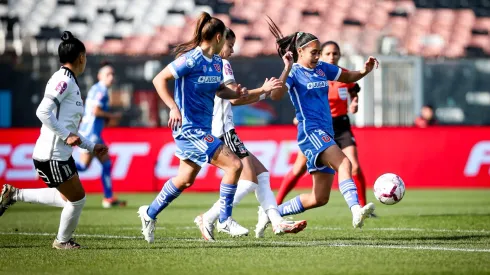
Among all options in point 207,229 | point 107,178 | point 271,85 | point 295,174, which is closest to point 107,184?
point 107,178

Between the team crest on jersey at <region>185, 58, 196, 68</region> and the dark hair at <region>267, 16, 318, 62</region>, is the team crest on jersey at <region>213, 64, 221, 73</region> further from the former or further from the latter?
the dark hair at <region>267, 16, 318, 62</region>

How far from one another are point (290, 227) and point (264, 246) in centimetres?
31

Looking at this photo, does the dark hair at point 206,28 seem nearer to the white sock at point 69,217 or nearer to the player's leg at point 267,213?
the player's leg at point 267,213

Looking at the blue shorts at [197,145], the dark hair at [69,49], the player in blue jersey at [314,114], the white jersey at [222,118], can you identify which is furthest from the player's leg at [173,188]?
the dark hair at [69,49]

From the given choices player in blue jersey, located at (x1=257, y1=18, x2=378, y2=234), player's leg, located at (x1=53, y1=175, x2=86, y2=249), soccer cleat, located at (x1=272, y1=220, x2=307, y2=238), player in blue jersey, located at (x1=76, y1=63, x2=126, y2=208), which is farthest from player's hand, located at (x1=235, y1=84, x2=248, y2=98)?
player in blue jersey, located at (x1=76, y1=63, x2=126, y2=208)

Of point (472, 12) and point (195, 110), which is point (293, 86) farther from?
point (472, 12)

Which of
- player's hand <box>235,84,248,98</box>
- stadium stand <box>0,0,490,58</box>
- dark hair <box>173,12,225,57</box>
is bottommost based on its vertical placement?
player's hand <box>235,84,248,98</box>

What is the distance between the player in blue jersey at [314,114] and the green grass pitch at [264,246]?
561 millimetres

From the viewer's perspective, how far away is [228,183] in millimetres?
8570

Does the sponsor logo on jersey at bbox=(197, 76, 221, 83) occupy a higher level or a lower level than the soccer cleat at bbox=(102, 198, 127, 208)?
higher

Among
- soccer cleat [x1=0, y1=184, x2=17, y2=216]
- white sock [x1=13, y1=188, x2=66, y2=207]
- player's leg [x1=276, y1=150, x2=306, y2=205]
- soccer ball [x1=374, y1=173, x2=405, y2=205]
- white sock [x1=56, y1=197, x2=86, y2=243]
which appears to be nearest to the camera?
white sock [x1=56, y1=197, x2=86, y2=243]

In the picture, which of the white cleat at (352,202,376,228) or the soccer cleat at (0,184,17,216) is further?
the soccer cleat at (0,184,17,216)

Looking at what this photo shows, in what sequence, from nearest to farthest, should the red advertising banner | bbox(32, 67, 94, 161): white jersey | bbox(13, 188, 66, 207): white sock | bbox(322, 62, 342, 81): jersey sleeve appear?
bbox(32, 67, 94, 161): white jersey, bbox(13, 188, 66, 207): white sock, bbox(322, 62, 342, 81): jersey sleeve, the red advertising banner

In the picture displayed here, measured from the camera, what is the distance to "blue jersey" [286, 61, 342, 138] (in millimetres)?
9031
